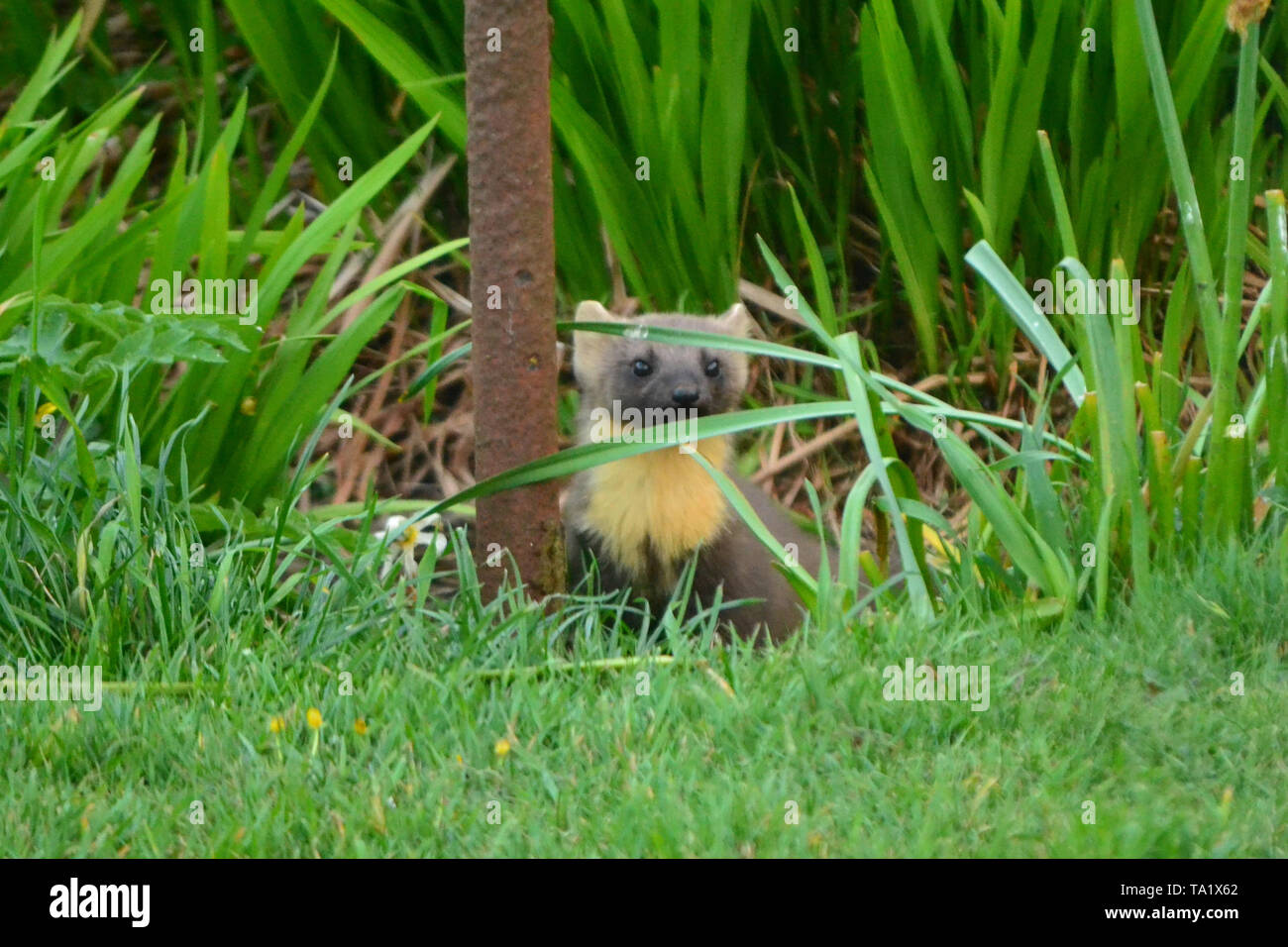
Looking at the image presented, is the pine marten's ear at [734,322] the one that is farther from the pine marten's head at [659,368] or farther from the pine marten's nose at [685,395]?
the pine marten's nose at [685,395]

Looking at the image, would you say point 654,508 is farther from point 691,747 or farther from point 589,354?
point 691,747

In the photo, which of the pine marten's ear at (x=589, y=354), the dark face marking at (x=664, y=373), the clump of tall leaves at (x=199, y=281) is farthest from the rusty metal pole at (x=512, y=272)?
the pine marten's ear at (x=589, y=354)

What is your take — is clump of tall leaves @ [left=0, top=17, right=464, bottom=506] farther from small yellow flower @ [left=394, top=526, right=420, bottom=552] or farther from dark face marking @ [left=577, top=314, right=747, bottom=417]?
dark face marking @ [left=577, top=314, right=747, bottom=417]

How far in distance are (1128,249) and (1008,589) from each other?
2.01 meters

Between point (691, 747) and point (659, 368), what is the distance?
1.85 m

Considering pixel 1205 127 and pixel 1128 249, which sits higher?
pixel 1205 127

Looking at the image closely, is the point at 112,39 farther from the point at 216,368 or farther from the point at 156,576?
the point at 156,576

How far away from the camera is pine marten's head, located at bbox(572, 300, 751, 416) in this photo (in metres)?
4.55

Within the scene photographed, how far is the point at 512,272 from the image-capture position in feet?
13.2

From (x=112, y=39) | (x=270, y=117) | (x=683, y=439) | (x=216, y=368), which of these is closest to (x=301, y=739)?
(x=683, y=439)

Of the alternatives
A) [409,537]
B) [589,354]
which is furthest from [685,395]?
[409,537]

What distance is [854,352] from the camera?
4109 millimetres

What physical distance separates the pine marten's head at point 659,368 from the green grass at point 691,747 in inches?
41.8

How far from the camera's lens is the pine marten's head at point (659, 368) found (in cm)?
455
